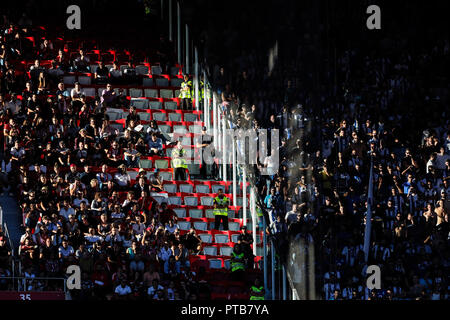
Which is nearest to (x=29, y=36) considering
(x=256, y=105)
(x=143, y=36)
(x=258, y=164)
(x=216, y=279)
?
(x=143, y=36)

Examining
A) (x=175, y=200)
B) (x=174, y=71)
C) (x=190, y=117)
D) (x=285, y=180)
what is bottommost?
(x=175, y=200)

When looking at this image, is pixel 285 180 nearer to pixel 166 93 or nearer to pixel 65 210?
pixel 65 210

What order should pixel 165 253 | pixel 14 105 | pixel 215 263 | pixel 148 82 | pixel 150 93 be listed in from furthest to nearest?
pixel 148 82 < pixel 150 93 < pixel 14 105 < pixel 215 263 < pixel 165 253

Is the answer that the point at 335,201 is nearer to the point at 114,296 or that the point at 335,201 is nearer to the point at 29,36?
the point at 114,296

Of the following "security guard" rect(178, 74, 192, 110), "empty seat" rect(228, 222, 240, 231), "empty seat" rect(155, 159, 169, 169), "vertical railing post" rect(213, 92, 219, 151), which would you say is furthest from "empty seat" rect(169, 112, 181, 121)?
"empty seat" rect(228, 222, 240, 231)

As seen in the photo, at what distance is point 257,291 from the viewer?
1755cm

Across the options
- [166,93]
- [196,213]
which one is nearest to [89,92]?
[166,93]

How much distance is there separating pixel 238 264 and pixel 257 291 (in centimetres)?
115

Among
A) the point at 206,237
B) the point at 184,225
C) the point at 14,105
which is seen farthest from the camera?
the point at 14,105

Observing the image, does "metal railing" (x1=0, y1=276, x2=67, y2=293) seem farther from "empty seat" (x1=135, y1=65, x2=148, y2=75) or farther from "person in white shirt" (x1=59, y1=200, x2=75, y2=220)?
"empty seat" (x1=135, y1=65, x2=148, y2=75)

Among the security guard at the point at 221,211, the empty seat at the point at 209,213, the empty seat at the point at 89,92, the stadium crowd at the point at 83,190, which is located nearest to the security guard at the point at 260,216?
the stadium crowd at the point at 83,190

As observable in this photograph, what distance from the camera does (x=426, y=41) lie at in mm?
27578

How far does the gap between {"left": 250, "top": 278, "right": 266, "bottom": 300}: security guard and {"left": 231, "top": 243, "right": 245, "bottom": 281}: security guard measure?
95 cm

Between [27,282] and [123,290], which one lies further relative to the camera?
[27,282]
